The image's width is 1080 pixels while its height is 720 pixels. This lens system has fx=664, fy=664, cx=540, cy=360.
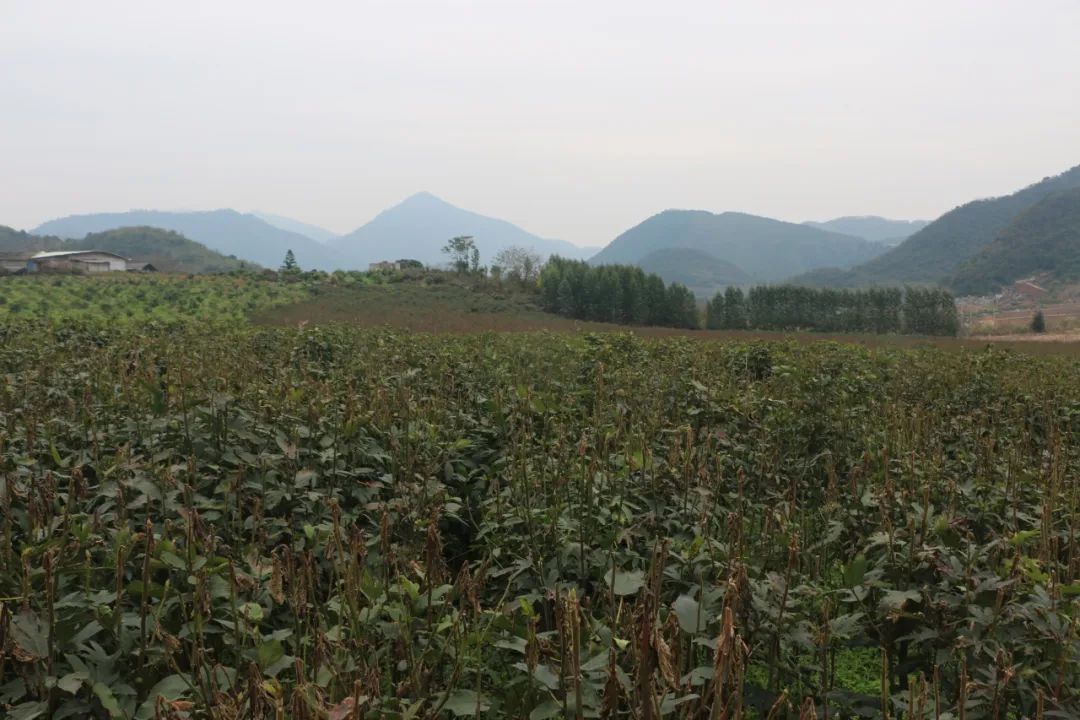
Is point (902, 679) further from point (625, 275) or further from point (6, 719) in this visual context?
point (625, 275)

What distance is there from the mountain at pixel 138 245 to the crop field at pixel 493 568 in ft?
506

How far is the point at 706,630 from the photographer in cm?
222

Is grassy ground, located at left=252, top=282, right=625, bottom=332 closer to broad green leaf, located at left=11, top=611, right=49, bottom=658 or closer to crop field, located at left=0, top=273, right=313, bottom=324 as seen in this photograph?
crop field, located at left=0, top=273, right=313, bottom=324

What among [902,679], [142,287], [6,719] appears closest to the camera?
[6,719]

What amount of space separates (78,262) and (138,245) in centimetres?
9060

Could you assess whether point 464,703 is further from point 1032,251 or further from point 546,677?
point 1032,251

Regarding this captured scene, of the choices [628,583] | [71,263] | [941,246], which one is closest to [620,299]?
[71,263]

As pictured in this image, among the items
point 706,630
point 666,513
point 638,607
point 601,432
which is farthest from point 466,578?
point 601,432

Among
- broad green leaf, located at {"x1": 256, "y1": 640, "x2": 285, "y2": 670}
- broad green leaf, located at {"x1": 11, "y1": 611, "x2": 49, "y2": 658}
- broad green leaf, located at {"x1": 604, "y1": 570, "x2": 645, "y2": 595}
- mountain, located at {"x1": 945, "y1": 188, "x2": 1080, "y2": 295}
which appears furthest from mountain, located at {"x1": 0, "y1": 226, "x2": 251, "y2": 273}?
broad green leaf, located at {"x1": 604, "y1": 570, "x2": 645, "y2": 595}

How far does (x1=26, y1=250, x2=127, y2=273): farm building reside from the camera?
2721 inches

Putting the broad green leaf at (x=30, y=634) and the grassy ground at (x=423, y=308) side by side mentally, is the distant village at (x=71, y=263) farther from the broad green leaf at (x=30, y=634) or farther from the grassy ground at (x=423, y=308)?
the broad green leaf at (x=30, y=634)

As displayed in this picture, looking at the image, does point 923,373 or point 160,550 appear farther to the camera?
point 923,373

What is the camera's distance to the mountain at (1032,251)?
11875 cm

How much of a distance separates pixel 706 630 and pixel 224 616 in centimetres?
171
